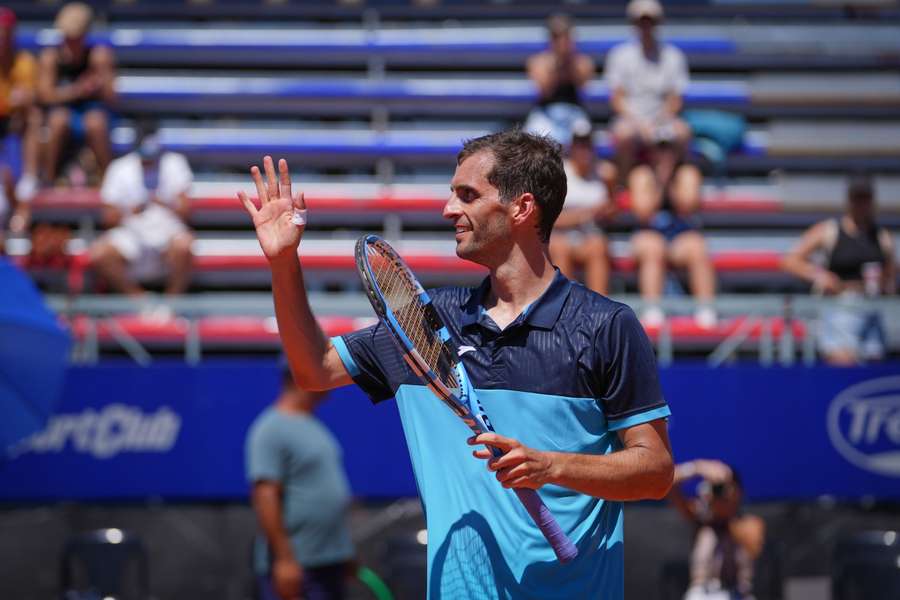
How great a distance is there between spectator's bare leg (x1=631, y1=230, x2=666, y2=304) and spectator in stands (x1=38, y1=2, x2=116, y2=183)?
4.11 m

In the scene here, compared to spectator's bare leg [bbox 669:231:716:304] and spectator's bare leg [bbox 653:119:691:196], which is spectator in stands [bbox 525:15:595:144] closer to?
spectator's bare leg [bbox 653:119:691:196]

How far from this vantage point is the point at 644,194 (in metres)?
9.48

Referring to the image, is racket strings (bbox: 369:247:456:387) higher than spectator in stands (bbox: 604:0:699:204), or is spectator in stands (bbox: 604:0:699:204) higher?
spectator in stands (bbox: 604:0:699:204)

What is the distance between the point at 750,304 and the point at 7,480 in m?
4.36

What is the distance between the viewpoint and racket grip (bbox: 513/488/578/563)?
2955 mm

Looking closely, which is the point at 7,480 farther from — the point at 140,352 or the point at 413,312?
the point at 413,312

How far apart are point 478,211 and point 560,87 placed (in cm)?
729

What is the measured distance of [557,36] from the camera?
1025cm

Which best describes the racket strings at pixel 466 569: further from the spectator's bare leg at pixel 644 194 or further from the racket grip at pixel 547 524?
the spectator's bare leg at pixel 644 194

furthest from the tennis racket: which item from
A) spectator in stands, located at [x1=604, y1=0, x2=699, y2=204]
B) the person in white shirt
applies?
the person in white shirt

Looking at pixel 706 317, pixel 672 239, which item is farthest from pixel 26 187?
pixel 706 317

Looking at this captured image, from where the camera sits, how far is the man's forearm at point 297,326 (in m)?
3.12

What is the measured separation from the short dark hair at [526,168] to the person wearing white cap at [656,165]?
15.8 ft

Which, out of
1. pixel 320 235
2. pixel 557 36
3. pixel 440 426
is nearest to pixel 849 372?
pixel 557 36
